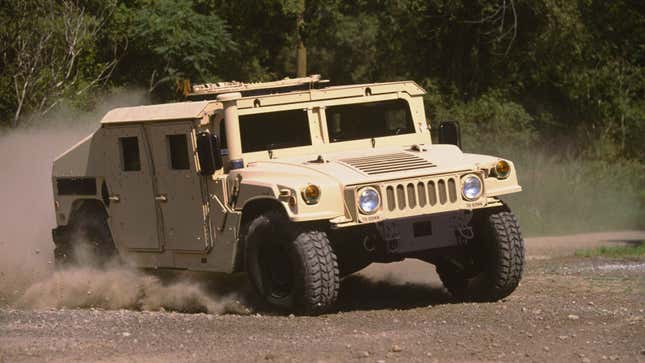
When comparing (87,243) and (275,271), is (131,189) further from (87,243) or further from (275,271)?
(275,271)

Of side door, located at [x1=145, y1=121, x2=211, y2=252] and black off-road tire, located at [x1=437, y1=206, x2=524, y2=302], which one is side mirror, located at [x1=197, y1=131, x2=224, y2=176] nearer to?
side door, located at [x1=145, y1=121, x2=211, y2=252]

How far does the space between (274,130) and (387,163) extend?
4.01ft

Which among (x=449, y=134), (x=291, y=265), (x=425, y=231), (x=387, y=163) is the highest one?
(x=449, y=134)

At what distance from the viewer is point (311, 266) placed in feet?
38.9

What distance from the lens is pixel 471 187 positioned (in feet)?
40.9

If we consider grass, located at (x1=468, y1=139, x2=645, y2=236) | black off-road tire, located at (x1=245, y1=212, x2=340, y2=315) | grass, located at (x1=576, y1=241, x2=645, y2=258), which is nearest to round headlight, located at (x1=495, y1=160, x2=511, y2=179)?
black off-road tire, located at (x1=245, y1=212, x2=340, y2=315)

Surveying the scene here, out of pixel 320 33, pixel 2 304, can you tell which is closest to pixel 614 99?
pixel 320 33

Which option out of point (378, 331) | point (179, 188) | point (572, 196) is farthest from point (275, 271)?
point (572, 196)

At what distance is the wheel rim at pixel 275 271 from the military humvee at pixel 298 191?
1 cm

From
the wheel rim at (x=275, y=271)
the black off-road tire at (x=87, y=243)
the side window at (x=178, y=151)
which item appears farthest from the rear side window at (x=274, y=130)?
the black off-road tire at (x=87, y=243)

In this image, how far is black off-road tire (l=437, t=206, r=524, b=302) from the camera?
12.6 m

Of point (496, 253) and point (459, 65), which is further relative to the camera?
point (459, 65)

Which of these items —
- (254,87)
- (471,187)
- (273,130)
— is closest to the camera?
(471,187)

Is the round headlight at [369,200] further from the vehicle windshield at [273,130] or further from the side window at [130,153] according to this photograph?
the side window at [130,153]
